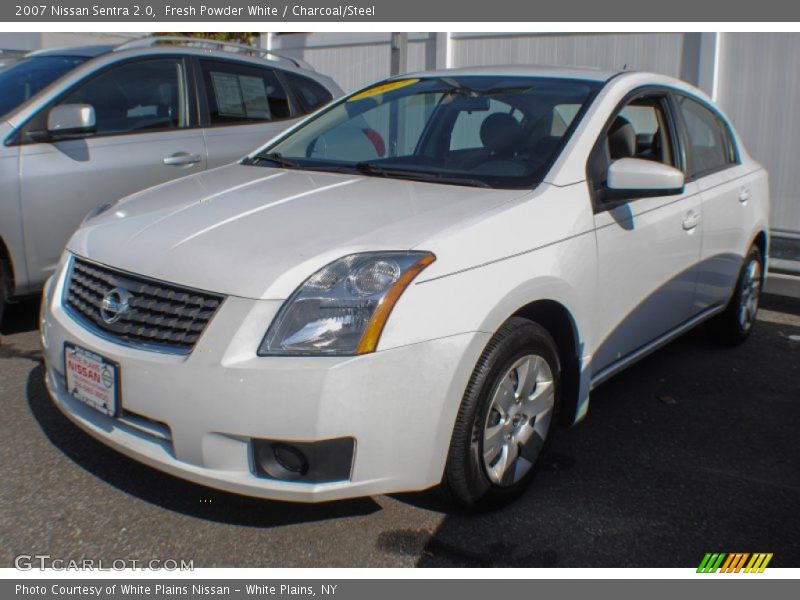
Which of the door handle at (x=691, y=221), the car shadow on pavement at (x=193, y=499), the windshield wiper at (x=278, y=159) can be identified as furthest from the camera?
the door handle at (x=691, y=221)

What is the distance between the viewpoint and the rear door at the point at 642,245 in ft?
11.5

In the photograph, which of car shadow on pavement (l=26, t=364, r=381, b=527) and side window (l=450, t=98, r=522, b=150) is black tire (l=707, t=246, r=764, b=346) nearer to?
side window (l=450, t=98, r=522, b=150)

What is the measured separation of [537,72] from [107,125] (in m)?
2.66

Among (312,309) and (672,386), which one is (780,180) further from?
(312,309)

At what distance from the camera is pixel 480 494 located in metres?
2.98

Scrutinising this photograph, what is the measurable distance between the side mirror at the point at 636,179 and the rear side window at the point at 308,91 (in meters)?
3.45

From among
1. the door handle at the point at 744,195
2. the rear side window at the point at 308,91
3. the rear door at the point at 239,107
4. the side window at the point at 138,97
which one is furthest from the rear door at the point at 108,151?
the door handle at the point at 744,195

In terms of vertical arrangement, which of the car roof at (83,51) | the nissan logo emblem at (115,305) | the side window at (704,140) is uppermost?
the car roof at (83,51)

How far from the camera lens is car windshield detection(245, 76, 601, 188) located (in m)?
3.54

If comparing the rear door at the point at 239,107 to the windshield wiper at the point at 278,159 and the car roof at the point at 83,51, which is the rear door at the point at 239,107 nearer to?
the car roof at the point at 83,51

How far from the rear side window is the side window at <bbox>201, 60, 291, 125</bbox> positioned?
143mm

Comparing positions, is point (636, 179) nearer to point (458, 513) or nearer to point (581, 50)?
point (458, 513)

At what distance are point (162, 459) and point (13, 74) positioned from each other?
3.68 metres
